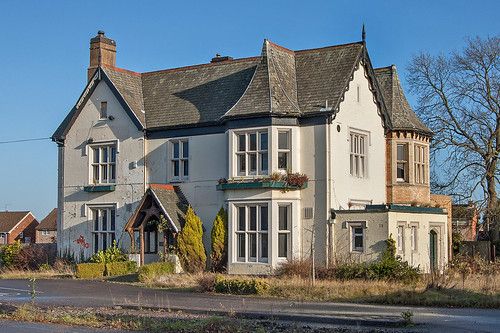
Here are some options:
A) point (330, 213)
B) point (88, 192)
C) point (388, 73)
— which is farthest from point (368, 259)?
point (88, 192)

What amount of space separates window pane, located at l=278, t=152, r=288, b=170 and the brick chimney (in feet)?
39.9

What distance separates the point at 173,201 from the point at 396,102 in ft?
39.8

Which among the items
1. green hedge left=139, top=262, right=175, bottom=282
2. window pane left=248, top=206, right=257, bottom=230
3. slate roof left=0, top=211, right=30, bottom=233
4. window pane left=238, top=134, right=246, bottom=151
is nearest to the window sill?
green hedge left=139, top=262, right=175, bottom=282

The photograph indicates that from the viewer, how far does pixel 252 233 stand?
111 ft

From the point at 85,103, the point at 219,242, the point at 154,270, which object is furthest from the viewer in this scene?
the point at 85,103

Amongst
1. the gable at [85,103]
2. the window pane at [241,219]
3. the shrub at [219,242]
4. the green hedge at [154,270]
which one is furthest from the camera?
the gable at [85,103]

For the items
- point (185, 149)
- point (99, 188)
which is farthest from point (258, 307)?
point (99, 188)

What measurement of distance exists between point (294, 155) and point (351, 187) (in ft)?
10.8

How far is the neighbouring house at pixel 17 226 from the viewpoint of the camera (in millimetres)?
97812

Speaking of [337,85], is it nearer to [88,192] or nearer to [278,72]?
[278,72]

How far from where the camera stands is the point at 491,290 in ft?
82.2

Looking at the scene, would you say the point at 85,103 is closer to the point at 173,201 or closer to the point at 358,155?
the point at 173,201

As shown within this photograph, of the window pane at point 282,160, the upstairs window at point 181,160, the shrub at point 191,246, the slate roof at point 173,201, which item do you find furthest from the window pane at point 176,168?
the window pane at point 282,160

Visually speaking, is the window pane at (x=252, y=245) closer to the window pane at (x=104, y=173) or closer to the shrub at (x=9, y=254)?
the window pane at (x=104, y=173)
